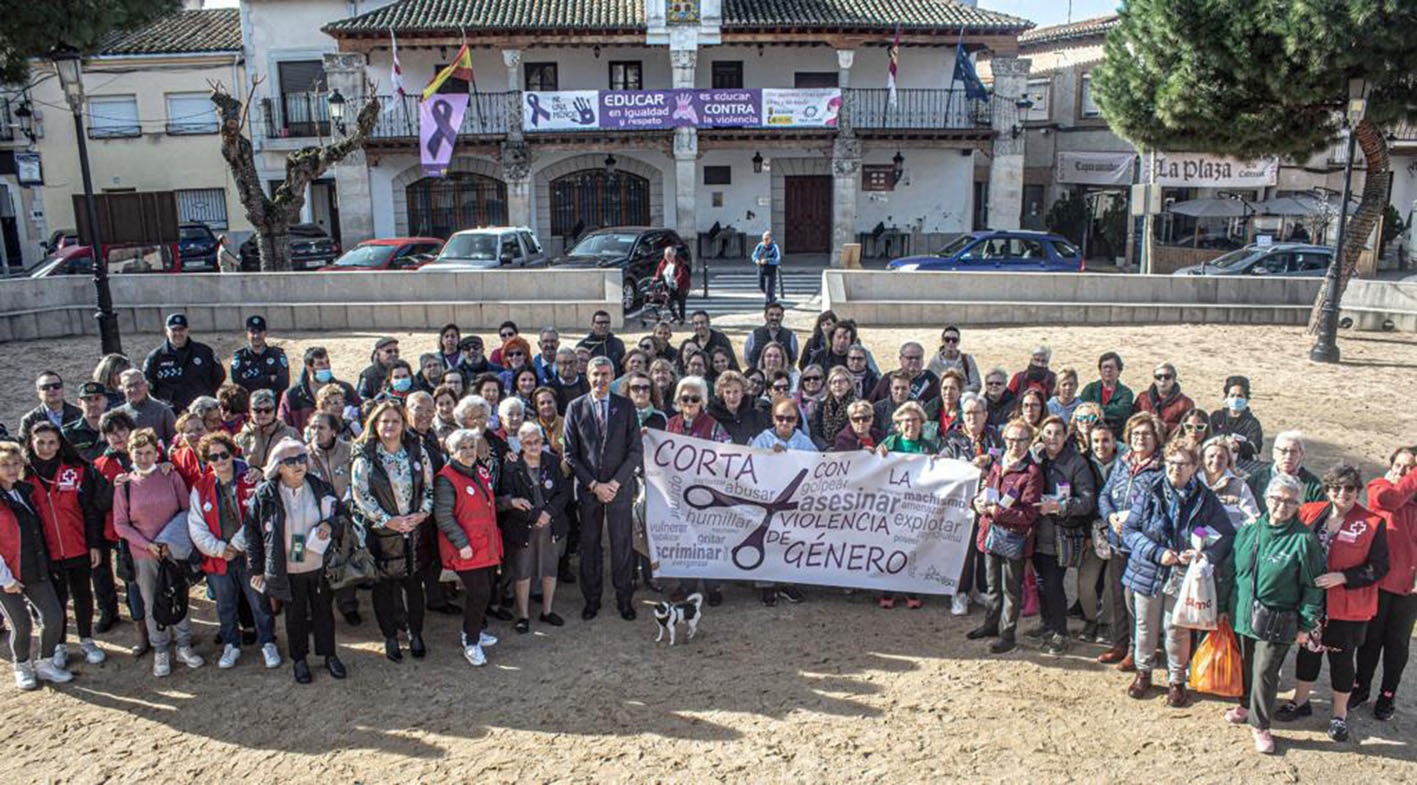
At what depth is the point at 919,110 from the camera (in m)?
29.3

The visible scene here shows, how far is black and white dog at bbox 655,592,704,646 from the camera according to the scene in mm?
7133

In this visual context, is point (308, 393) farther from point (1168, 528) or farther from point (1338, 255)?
point (1338, 255)

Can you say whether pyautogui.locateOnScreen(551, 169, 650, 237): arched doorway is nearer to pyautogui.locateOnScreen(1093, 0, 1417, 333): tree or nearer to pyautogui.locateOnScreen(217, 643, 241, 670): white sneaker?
pyautogui.locateOnScreen(1093, 0, 1417, 333): tree

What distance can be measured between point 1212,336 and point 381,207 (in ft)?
72.4

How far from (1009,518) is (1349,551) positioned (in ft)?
6.14

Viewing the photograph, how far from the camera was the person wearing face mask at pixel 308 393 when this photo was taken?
9.02 meters

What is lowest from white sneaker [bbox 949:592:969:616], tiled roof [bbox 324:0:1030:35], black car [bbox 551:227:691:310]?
white sneaker [bbox 949:592:969:616]

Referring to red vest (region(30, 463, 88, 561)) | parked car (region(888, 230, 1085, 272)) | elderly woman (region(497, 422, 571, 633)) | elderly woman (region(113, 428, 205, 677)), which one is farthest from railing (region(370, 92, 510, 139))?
elderly woman (region(113, 428, 205, 677))

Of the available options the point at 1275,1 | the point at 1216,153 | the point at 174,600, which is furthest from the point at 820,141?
the point at 174,600

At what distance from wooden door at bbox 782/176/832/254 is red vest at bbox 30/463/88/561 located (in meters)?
25.4

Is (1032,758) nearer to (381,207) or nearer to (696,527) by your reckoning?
(696,527)

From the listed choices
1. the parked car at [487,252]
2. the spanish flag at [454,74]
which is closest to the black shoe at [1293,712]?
the parked car at [487,252]

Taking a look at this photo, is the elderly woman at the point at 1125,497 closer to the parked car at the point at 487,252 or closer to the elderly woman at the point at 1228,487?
the elderly woman at the point at 1228,487

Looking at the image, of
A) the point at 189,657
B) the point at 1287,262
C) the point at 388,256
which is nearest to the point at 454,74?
the point at 388,256
